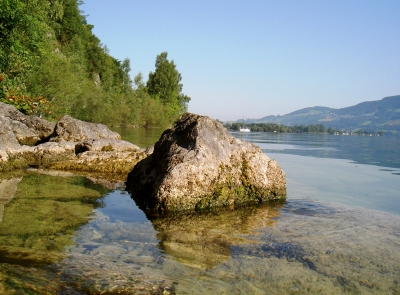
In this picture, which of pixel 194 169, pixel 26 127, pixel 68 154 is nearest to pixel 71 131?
pixel 26 127

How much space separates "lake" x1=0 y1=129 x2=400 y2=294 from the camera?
441 centimetres

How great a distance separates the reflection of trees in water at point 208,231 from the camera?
5575mm

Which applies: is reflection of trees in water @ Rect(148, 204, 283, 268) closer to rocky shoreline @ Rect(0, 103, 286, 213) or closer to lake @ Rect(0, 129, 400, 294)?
lake @ Rect(0, 129, 400, 294)

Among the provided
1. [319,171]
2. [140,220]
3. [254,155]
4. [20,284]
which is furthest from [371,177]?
[20,284]

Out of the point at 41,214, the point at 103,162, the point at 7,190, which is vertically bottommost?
the point at 41,214

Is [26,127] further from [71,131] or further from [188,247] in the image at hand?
[188,247]

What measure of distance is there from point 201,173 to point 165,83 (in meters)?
98.1

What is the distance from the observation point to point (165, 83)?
343 feet

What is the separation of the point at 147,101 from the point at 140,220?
278 feet

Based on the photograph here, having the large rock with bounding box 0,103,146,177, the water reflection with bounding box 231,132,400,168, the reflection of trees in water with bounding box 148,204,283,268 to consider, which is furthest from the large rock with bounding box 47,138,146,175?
the water reflection with bounding box 231,132,400,168

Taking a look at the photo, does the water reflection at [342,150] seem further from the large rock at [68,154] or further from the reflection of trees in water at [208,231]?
the reflection of trees in water at [208,231]

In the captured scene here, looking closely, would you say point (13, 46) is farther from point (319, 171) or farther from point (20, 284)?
point (20, 284)

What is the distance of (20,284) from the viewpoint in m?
3.65

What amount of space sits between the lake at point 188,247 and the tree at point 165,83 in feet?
306
